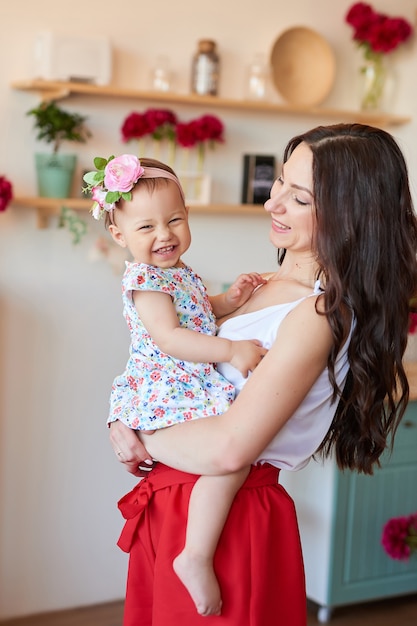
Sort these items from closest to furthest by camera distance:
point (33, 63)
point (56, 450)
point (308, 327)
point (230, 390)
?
point (308, 327) < point (230, 390) < point (33, 63) < point (56, 450)

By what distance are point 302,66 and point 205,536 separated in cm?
263

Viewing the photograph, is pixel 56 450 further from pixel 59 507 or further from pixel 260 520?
pixel 260 520

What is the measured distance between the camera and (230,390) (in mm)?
1771

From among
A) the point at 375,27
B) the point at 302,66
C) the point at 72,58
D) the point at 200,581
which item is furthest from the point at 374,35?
the point at 200,581

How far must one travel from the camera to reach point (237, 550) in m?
1.80

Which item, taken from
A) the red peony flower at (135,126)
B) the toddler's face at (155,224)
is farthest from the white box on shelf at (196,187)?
the toddler's face at (155,224)

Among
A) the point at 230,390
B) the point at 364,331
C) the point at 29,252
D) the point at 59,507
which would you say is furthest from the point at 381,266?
the point at 59,507

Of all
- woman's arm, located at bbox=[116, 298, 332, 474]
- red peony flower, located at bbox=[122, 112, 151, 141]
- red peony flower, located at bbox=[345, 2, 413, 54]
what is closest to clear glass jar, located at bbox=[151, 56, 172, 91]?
red peony flower, located at bbox=[122, 112, 151, 141]

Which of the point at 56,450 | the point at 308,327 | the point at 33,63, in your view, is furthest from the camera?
the point at 56,450

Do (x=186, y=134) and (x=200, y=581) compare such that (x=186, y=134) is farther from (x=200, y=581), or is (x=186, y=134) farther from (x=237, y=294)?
(x=200, y=581)

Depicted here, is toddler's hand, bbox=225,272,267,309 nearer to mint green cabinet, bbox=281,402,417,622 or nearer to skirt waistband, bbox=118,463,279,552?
skirt waistband, bbox=118,463,279,552

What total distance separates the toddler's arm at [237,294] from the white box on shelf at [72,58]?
68.6 inches

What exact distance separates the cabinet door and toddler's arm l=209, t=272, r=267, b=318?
5.94ft

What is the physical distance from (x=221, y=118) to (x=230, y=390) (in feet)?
7.47
